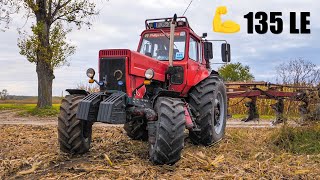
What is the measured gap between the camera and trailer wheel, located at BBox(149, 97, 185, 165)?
7.01 metres

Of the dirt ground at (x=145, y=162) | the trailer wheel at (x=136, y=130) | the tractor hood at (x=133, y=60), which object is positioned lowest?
the dirt ground at (x=145, y=162)

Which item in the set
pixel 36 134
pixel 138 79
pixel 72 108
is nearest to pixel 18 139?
pixel 36 134

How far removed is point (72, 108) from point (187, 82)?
255cm

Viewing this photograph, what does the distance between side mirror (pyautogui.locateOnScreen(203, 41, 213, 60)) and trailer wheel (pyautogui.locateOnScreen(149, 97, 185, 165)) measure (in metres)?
3.42

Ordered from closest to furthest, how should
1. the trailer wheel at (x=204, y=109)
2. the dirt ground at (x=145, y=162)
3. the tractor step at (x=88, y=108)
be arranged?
1. the dirt ground at (x=145, y=162)
2. the tractor step at (x=88, y=108)
3. the trailer wheel at (x=204, y=109)

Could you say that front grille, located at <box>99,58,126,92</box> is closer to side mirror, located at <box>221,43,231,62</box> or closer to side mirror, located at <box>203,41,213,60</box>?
side mirror, located at <box>221,43,231,62</box>

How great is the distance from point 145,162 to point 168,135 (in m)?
0.72

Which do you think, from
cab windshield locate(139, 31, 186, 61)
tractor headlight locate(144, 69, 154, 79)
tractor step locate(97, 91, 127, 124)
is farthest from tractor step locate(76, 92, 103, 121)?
cab windshield locate(139, 31, 186, 61)

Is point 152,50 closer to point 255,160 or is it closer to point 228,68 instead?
point 255,160

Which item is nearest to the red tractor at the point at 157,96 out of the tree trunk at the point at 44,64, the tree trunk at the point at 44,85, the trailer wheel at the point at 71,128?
the trailer wheel at the point at 71,128

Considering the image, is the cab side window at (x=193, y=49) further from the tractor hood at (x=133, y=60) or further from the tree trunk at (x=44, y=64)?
the tree trunk at (x=44, y=64)

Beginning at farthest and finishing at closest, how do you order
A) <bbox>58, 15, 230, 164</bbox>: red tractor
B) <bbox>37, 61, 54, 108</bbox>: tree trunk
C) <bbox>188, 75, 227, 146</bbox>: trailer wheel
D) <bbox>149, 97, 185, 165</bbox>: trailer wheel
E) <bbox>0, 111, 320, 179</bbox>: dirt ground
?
<bbox>37, 61, 54, 108</bbox>: tree trunk
<bbox>188, 75, 227, 146</bbox>: trailer wheel
<bbox>58, 15, 230, 164</bbox>: red tractor
<bbox>149, 97, 185, 165</bbox>: trailer wheel
<bbox>0, 111, 320, 179</bbox>: dirt ground

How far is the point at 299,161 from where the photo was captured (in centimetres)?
797

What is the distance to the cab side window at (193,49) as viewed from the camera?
9.66 m
